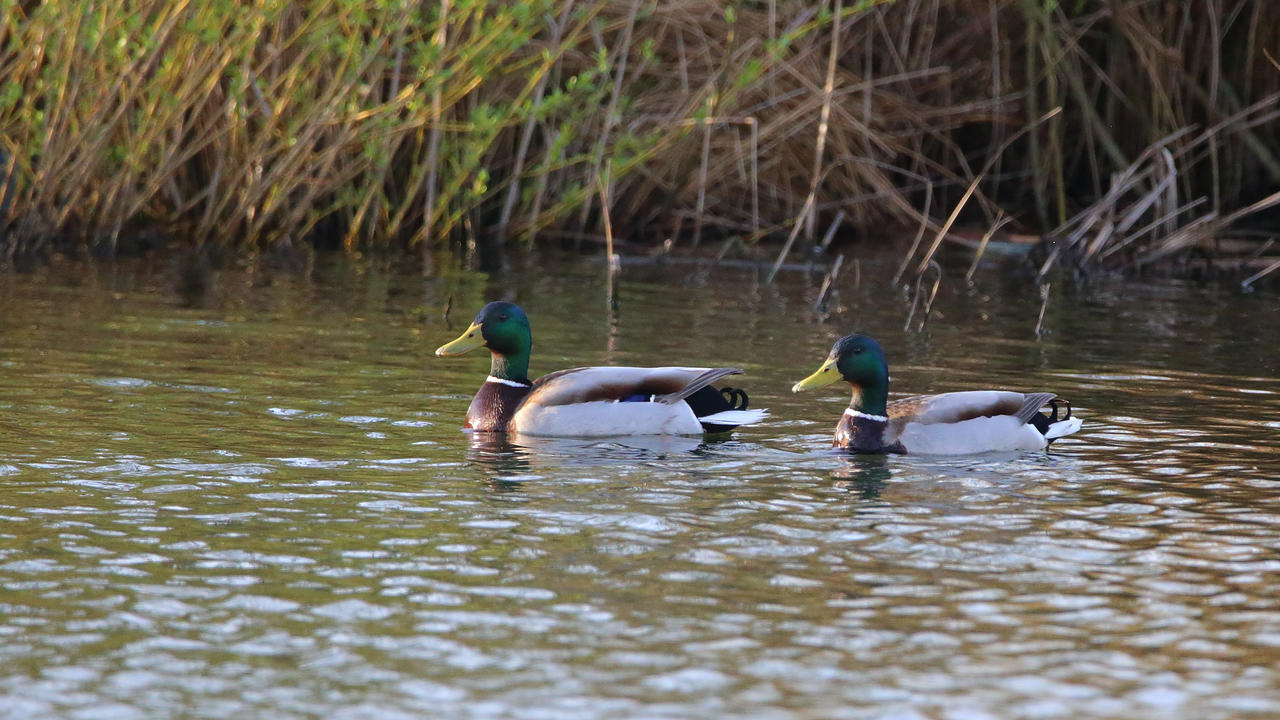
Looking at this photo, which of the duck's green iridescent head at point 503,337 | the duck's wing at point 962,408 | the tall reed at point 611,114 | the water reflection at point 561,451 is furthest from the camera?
the tall reed at point 611,114

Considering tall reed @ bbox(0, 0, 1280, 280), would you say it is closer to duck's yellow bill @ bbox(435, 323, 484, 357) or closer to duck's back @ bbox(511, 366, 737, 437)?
duck's yellow bill @ bbox(435, 323, 484, 357)

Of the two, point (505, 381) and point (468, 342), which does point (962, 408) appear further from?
point (468, 342)

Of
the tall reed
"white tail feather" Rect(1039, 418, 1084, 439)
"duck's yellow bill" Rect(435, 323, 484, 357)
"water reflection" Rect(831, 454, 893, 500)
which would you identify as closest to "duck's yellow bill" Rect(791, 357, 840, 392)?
"water reflection" Rect(831, 454, 893, 500)

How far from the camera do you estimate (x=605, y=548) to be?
626cm

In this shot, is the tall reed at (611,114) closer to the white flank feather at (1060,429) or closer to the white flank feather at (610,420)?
the white flank feather at (610,420)

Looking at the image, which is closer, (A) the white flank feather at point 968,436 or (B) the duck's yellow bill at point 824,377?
(A) the white flank feather at point 968,436

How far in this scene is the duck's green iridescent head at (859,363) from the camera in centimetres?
839

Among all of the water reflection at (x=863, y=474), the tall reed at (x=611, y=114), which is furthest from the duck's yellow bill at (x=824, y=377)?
the tall reed at (x=611, y=114)

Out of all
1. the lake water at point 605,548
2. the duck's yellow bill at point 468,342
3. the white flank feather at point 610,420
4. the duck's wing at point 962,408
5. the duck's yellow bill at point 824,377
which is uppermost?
the duck's yellow bill at point 468,342

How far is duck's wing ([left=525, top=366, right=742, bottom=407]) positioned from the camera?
8.55 metres

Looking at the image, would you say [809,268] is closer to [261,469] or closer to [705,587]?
[261,469]

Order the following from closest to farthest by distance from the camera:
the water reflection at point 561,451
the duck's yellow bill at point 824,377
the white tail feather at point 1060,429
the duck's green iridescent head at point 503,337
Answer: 1. the water reflection at point 561,451
2. the white tail feather at point 1060,429
3. the duck's yellow bill at point 824,377
4. the duck's green iridescent head at point 503,337

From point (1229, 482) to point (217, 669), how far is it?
4.27 metres

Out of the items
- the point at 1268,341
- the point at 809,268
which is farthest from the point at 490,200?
the point at 1268,341
